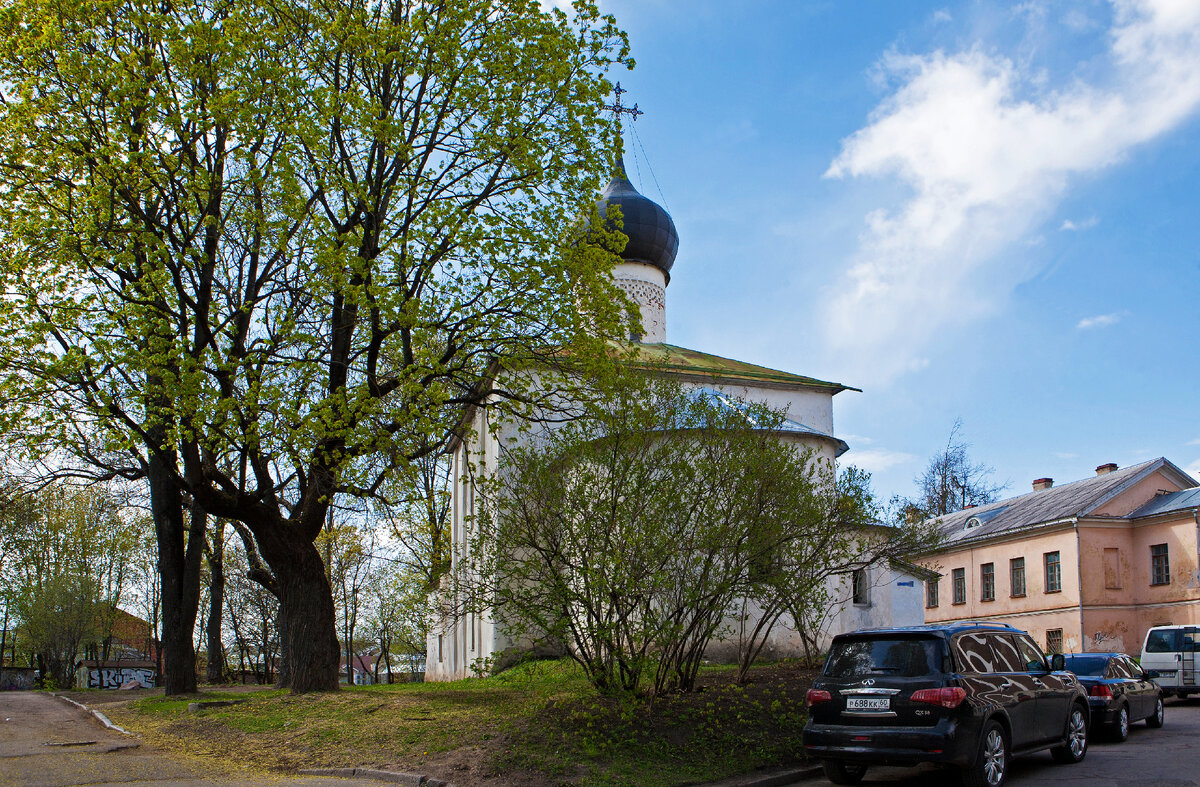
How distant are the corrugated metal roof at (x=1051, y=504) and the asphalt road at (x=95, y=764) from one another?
27.5 metres

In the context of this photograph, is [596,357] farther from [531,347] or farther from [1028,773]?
[1028,773]

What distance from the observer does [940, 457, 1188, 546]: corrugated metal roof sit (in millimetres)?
35938

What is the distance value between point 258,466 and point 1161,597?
31.9 meters

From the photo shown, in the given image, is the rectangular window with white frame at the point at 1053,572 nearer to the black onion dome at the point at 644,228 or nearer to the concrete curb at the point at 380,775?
the black onion dome at the point at 644,228

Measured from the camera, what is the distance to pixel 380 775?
9.53 m

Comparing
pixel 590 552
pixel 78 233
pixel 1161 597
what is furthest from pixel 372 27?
pixel 1161 597

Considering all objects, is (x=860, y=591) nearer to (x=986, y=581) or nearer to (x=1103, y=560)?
(x=1103, y=560)

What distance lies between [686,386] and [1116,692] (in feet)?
47.6

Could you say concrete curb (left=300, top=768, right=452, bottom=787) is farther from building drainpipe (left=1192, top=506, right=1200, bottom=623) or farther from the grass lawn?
building drainpipe (left=1192, top=506, right=1200, bottom=623)

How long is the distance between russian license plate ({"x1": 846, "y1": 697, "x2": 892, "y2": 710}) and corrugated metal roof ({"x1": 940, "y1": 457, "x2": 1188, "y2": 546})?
2578 centimetres

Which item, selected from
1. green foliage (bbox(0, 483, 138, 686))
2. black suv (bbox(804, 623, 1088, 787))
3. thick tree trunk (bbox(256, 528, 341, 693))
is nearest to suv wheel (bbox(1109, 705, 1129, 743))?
black suv (bbox(804, 623, 1088, 787))

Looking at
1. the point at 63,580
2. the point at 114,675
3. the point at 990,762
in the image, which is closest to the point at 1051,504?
the point at 990,762

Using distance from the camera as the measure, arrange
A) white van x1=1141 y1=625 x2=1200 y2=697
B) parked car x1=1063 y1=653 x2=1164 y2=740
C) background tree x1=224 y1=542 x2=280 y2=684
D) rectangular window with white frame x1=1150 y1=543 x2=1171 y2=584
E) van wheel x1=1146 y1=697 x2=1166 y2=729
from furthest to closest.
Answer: background tree x1=224 y1=542 x2=280 y2=684, rectangular window with white frame x1=1150 y1=543 x2=1171 y2=584, white van x1=1141 y1=625 x2=1200 y2=697, van wheel x1=1146 y1=697 x2=1166 y2=729, parked car x1=1063 y1=653 x2=1164 y2=740

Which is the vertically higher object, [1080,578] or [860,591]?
[860,591]
